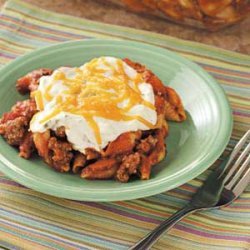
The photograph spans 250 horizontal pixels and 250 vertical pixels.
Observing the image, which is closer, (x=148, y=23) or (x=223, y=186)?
(x=223, y=186)

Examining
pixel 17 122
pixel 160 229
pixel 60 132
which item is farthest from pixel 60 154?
pixel 160 229

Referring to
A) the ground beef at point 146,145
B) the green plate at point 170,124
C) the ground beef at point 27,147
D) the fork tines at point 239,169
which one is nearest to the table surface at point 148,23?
the green plate at point 170,124

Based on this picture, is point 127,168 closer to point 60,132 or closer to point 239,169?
point 60,132

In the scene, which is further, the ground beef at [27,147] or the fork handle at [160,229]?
the ground beef at [27,147]

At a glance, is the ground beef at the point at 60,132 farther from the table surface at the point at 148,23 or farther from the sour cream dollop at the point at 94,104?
the table surface at the point at 148,23

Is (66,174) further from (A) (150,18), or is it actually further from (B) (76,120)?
(A) (150,18)

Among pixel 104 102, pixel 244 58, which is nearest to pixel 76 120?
pixel 104 102

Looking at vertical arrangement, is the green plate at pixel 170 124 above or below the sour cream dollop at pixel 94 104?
below
